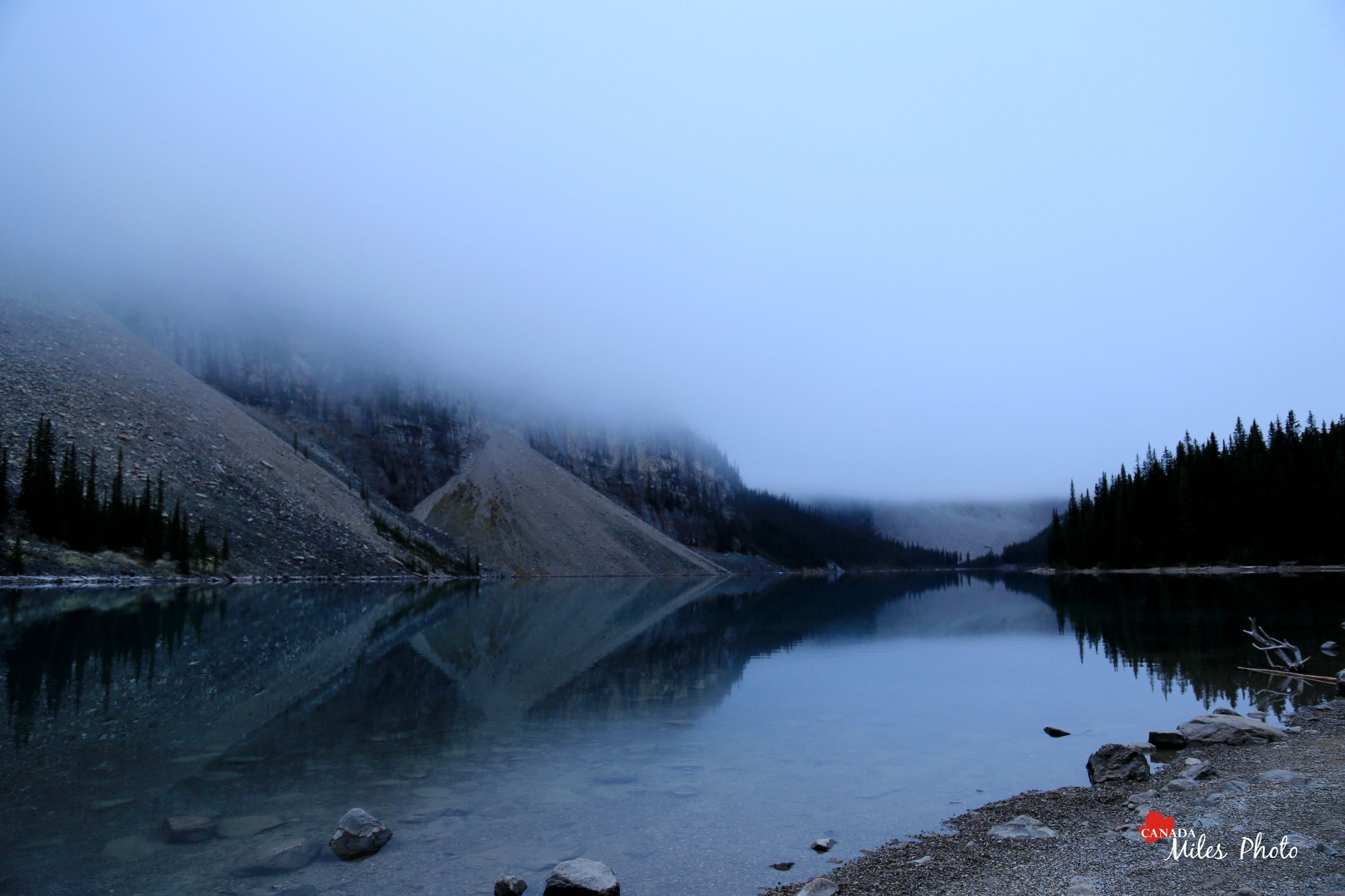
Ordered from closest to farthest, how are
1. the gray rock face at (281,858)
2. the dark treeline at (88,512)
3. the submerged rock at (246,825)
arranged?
the gray rock face at (281,858), the submerged rock at (246,825), the dark treeline at (88,512)

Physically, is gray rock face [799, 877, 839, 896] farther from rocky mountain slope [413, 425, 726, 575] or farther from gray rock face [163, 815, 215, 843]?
rocky mountain slope [413, 425, 726, 575]

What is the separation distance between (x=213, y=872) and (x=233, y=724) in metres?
8.89

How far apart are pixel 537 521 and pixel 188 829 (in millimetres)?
137382

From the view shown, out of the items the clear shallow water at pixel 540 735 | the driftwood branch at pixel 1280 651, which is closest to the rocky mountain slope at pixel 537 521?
the clear shallow water at pixel 540 735

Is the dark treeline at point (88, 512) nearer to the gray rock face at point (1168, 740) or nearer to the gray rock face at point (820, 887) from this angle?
the gray rock face at point (820, 887)

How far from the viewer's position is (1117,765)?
12992 millimetres

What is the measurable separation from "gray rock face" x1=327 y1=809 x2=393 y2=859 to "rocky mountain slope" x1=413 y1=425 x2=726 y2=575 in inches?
4916

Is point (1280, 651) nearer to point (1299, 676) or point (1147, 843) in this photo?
point (1299, 676)

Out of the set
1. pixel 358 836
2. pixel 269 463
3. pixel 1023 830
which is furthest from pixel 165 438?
pixel 1023 830

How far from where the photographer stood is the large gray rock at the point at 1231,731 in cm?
1466

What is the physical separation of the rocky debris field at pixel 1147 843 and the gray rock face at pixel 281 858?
6.09m

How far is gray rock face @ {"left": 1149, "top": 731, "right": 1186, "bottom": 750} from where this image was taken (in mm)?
14719

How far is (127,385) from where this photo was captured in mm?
86750

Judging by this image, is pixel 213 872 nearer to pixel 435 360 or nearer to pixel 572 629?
pixel 572 629
